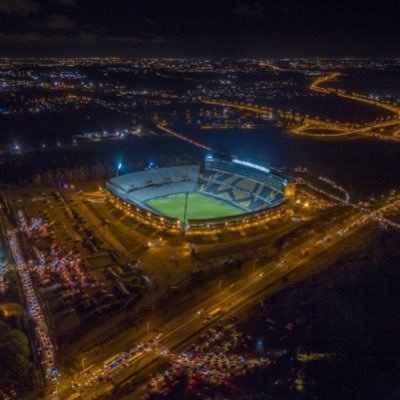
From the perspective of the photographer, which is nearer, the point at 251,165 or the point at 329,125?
the point at 251,165

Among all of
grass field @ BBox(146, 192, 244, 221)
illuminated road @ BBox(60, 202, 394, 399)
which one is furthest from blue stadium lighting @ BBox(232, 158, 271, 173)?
illuminated road @ BBox(60, 202, 394, 399)

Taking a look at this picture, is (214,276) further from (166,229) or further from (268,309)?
(166,229)

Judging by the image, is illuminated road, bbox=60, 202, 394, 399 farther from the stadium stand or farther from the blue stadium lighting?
the blue stadium lighting

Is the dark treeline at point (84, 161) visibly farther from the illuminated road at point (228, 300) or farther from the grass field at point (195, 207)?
the illuminated road at point (228, 300)

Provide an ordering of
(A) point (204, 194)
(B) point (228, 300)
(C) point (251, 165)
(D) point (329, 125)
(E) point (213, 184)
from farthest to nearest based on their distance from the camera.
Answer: (D) point (329, 125) → (E) point (213, 184) → (C) point (251, 165) → (A) point (204, 194) → (B) point (228, 300)

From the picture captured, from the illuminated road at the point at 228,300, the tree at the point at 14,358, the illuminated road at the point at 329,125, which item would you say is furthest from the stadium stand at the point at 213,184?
the illuminated road at the point at 329,125

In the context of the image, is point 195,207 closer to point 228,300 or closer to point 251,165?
point 251,165

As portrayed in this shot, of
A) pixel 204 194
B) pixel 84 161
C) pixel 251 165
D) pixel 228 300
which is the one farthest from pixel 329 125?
pixel 228 300
